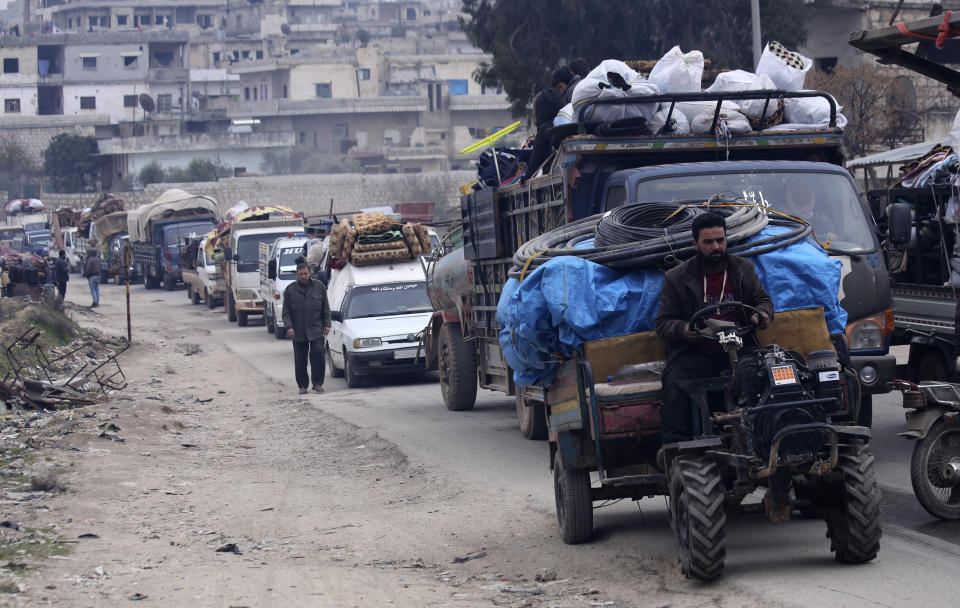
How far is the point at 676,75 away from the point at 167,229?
36555 millimetres

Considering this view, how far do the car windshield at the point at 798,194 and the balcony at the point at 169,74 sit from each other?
333 ft

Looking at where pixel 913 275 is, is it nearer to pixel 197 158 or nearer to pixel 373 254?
pixel 373 254

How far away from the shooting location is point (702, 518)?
6.12 metres

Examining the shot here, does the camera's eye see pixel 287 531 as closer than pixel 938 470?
No

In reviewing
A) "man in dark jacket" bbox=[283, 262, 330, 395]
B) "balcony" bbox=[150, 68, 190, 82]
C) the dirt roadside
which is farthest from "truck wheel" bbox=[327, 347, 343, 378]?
"balcony" bbox=[150, 68, 190, 82]

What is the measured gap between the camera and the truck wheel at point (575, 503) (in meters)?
7.46

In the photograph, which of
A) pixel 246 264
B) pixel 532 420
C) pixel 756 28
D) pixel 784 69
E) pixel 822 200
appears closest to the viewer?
pixel 822 200

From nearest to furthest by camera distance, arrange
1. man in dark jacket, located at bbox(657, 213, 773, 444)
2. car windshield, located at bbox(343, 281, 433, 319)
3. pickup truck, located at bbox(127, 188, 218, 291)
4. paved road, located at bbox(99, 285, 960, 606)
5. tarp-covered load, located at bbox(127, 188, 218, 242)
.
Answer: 1. paved road, located at bbox(99, 285, 960, 606)
2. man in dark jacket, located at bbox(657, 213, 773, 444)
3. car windshield, located at bbox(343, 281, 433, 319)
4. pickup truck, located at bbox(127, 188, 218, 291)
5. tarp-covered load, located at bbox(127, 188, 218, 242)

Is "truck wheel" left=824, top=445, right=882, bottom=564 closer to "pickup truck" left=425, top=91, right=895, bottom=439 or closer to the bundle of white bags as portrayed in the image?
"pickup truck" left=425, top=91, right=895, bottom=439

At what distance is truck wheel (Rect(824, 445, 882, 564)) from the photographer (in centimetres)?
623

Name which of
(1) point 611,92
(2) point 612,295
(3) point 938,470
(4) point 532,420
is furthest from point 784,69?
(2) point 612,295

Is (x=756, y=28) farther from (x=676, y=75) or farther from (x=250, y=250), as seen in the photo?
(x=250, y=250)

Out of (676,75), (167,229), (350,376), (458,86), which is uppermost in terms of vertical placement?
(458,86)

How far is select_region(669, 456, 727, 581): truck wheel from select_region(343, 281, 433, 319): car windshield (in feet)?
42.1
